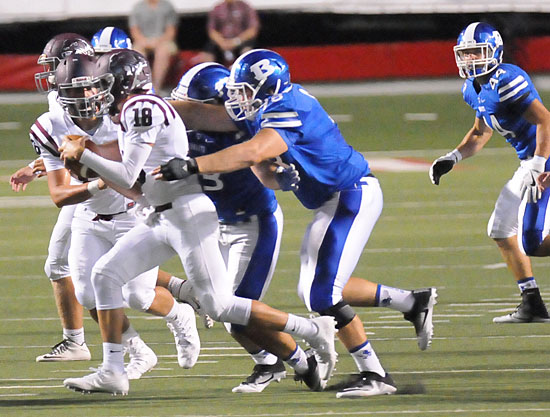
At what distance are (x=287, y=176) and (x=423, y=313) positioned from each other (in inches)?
45.8

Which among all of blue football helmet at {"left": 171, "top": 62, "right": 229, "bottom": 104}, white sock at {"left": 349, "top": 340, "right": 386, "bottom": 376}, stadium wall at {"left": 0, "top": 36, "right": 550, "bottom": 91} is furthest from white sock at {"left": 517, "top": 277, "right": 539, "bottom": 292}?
stadium wall at {"left": 0, "top": 36, "right": 550, "bottom": 91}

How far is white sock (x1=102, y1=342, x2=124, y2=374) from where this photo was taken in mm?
5480

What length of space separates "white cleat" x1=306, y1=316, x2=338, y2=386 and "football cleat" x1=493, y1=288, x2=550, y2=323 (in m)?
1.81

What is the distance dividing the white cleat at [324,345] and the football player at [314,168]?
6 cm

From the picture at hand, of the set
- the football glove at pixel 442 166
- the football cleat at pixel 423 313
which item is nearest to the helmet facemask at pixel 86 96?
the football cleat at pixel 423 313

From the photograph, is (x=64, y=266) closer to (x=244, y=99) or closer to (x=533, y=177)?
(x=244, y=99)

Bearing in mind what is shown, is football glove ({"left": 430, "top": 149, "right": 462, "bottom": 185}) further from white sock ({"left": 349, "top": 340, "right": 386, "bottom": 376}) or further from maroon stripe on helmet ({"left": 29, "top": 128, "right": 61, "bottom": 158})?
maroon stripe on helmet ({"left": 29, "top": 128, "right": 61, "bottom": 158})

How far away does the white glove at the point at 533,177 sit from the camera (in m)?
6.94

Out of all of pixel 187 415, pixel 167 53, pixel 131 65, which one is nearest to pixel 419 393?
pixel 187 415

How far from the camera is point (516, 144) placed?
727cm

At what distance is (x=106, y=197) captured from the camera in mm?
6047

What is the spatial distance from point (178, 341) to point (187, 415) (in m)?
1.07

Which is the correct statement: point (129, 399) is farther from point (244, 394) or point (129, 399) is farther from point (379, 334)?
point (379, 334)

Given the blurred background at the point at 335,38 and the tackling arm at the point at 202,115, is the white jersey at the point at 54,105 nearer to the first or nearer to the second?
the tackling arm at the point at 202,115
